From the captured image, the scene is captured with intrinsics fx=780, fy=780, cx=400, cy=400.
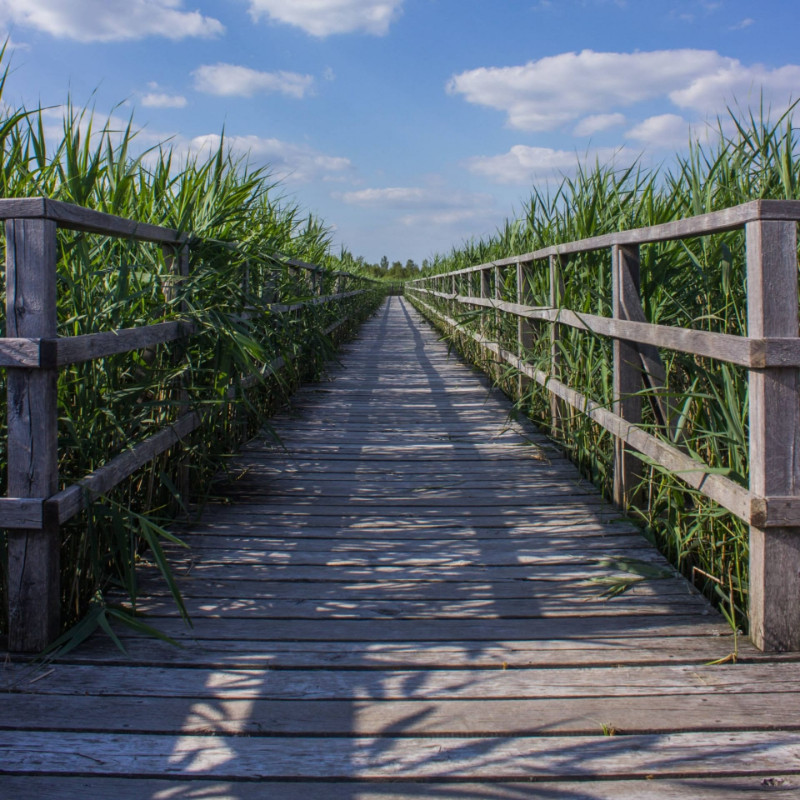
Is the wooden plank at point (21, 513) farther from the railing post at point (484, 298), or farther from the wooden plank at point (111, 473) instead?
the railing post at point (484, 298)

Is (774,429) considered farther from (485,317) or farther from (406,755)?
(485,317)

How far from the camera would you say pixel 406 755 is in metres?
1.62

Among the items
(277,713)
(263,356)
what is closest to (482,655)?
(277,713)

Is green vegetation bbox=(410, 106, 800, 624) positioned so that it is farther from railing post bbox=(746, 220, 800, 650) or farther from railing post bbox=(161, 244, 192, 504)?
railing post bbox=(161, 244, 192, 504)

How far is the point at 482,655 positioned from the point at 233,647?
2.23ft

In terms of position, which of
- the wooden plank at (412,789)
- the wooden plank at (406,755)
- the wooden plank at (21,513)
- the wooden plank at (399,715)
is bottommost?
the wooden plank at (412,789)

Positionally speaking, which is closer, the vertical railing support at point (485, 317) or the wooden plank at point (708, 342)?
the wooden plank at point (708, 342)

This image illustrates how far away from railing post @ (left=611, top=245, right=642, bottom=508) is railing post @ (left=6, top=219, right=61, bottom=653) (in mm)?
2019

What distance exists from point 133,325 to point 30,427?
0.85 metres

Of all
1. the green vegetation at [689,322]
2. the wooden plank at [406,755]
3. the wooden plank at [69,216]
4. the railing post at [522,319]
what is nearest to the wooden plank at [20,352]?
the wooden plank at [69,216]

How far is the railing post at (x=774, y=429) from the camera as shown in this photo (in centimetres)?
196

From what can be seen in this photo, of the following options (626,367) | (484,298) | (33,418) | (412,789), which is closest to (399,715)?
(412,789)

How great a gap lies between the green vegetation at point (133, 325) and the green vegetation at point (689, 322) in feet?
4.97

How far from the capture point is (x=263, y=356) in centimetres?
304
